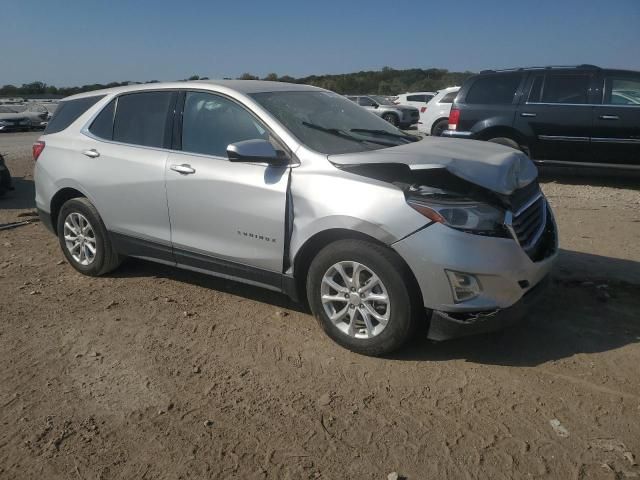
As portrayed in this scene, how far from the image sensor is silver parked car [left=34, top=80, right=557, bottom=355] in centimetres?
338

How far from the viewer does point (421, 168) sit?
3.45 metres

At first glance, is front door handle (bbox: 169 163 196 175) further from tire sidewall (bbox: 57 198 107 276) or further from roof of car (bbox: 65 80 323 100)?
tire sidewall (bbox: 57 198 107 276)

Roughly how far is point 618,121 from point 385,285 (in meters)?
7.08

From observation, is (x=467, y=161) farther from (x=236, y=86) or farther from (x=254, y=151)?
(x=236, y=86)

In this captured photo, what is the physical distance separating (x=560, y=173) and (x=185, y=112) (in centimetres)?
824

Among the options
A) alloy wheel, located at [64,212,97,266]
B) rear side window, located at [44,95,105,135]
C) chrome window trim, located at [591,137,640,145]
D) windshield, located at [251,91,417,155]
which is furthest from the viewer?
chrome window trim, located at [591,137,640,145]

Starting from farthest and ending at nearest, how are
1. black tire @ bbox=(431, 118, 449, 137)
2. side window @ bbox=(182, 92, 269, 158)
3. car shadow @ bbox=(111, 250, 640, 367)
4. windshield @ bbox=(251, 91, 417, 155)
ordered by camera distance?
black tire @ bbox=(431, 118, 449, 137)
side window @ bbox=(182, 92, 269, 158)
windshield @ bbox=(251, 91, 417, 155)
car shadow @ bbox=(111, 250, 640, 367)

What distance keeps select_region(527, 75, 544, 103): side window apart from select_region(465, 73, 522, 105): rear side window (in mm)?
253

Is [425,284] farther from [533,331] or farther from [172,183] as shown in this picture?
[172,183]

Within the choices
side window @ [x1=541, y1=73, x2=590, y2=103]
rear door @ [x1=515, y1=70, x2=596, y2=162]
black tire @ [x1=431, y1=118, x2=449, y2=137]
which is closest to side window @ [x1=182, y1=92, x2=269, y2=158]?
rear door @ [x1=515, y1=70, x2=596, y2=162]

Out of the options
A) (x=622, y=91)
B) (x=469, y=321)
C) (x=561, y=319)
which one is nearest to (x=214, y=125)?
(x=469, y=321)

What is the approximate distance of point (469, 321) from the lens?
11.1 ft

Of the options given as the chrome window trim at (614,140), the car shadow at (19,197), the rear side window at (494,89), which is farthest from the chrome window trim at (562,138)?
the car shadow at (19,197)

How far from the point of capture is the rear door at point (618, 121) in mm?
8727
